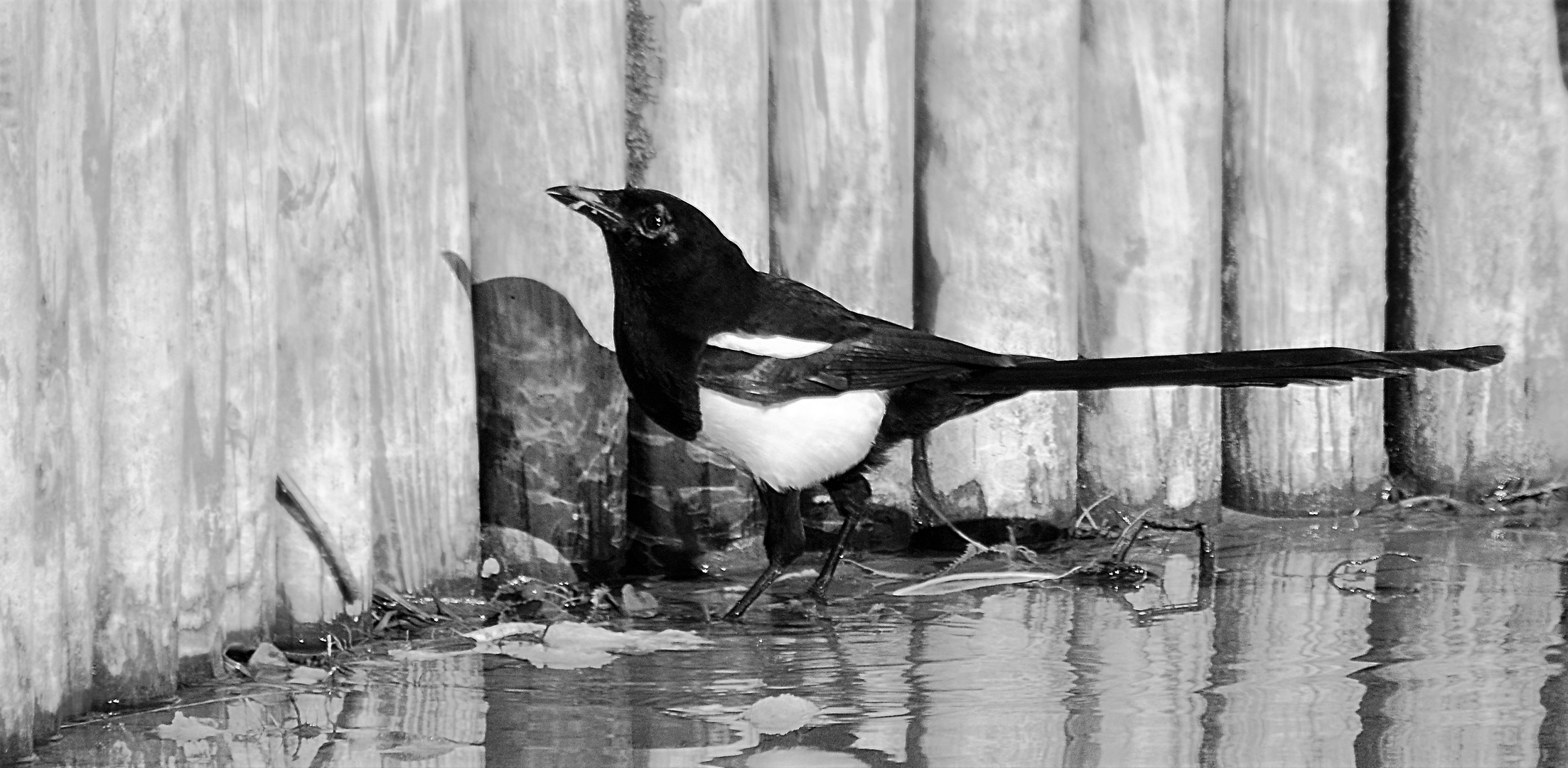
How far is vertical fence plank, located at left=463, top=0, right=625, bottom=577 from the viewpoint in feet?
13.2

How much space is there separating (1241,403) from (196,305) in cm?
271

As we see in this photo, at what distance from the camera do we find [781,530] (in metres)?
4.27

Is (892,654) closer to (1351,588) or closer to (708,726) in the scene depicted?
(708,726)

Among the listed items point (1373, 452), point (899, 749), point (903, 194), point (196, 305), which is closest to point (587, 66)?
point (903, 194)

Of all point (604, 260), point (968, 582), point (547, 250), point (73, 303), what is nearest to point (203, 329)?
point (73, 303)

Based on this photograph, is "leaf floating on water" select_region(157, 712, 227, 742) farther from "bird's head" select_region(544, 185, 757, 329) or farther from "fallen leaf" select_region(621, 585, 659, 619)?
"bird's head" select_region(544, 185, 757, 329)

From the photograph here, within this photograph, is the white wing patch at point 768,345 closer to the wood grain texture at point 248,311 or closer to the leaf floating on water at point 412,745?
the wood grain texture at point 248,311

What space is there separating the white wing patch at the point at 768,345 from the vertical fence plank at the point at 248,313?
1.03 metres

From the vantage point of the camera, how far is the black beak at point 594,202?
12.9ft

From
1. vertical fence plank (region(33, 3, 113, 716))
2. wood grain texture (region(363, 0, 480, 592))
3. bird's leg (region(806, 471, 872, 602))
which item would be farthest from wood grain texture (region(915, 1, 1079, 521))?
vertical fence plank (region(33, 3, 113, 716))

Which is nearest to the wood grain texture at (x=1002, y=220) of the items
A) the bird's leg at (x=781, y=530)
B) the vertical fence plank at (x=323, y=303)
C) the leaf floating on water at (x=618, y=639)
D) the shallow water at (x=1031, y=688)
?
the shallow water at (x=1031, y=688)

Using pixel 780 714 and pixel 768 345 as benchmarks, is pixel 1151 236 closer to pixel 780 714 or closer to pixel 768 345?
pixel 768 345

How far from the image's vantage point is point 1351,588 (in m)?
4.12

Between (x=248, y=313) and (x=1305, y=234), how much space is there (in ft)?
8.74
